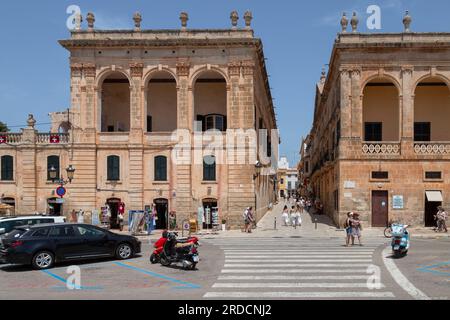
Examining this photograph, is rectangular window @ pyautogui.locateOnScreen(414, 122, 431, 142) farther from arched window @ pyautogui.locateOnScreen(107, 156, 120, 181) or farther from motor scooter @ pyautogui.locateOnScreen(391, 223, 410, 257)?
arched window @ pyautogui.locateOnScreen(107, 156, 120, 181)

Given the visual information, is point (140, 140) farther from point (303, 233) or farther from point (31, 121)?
point (303, 233)

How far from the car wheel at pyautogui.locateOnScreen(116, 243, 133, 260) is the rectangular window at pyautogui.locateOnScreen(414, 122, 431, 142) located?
23070mm

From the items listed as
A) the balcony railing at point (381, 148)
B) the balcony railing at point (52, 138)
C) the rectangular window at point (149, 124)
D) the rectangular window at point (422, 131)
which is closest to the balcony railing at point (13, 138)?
the balcony railing at point (52, 138)

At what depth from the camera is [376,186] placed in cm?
3106

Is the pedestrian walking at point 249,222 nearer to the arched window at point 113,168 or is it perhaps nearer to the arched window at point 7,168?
the arched window at point 113,168

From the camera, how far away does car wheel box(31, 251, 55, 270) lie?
16125 mm

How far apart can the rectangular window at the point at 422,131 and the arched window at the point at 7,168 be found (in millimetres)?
27739

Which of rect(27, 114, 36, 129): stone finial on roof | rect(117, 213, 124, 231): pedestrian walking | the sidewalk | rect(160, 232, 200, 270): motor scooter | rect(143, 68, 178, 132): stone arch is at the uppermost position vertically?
rect(143, 68, 178, 132): stone arch

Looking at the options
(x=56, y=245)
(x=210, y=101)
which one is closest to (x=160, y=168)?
(x=210, y=101)

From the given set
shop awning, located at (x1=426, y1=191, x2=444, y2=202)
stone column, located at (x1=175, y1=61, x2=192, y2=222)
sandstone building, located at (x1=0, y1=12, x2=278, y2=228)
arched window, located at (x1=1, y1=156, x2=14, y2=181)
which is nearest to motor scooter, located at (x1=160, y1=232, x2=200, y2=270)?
sandstone building, located at (x1=0, y1=12, x2=278, y2=228)

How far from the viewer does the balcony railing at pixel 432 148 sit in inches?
1220

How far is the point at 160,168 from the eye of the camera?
3306cm
